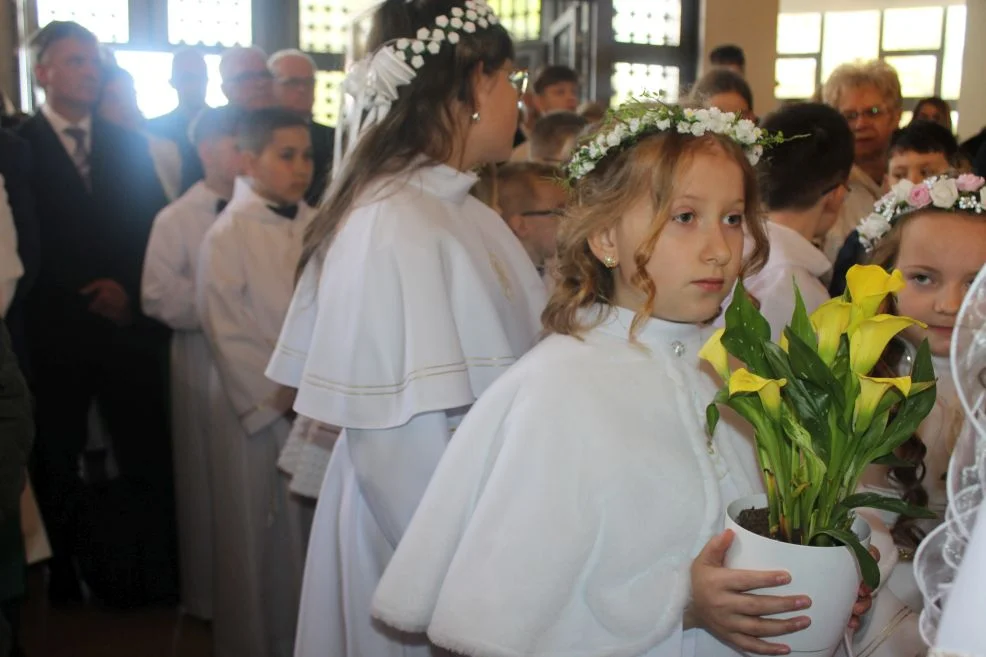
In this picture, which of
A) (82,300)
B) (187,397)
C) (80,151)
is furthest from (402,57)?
(80,151)

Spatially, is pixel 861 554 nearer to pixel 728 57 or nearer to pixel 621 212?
pixel 621 212

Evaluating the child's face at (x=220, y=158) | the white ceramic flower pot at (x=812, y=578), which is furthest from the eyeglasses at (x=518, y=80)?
the child's face at (x=220, y=158)

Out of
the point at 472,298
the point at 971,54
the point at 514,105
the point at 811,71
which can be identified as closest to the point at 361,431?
the point at 472,298

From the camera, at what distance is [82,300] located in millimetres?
4820

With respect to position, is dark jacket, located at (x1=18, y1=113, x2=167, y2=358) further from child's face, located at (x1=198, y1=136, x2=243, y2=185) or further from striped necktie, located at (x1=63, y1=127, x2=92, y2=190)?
child's face, located at (x1=198, y1=136, x2=243, y2=185)

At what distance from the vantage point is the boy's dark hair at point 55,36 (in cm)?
507

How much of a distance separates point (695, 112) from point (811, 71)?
12341 millimetres

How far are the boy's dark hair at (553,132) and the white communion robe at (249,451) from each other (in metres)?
1.30

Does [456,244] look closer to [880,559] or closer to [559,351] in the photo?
[559,351]

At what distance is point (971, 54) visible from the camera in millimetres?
7508

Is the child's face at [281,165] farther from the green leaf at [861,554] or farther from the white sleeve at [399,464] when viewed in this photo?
the green leaf at [861,554]

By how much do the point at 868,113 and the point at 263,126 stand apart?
2.63 m

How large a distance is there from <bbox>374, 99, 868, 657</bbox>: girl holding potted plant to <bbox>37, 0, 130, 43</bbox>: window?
8.27 meters

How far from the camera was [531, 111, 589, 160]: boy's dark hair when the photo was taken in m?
4.61
